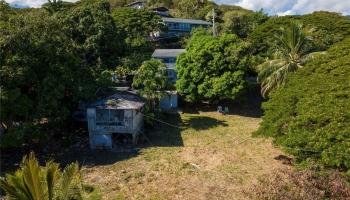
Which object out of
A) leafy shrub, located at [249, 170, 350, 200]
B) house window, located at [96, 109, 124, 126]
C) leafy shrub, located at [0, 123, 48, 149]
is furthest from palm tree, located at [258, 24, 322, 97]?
leafy shrub, located at [0, 123, 48, 149]

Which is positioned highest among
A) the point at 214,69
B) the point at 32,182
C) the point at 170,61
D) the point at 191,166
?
the point at 170,61

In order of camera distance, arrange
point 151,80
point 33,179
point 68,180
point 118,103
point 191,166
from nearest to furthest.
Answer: point 33,179 → point 68,180 → point 191,166 → point 118,103 → point 151,80

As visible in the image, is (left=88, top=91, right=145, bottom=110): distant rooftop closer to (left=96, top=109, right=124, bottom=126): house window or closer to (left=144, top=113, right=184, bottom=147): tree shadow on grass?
(left=96, top=109, right=124, bottom=126): house window

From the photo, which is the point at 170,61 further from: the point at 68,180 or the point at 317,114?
the point at 68,180

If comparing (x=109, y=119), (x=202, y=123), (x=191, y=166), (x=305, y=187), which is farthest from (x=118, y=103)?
(x=305, y=187)

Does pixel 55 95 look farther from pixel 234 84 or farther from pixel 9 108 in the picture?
pixel 234 84

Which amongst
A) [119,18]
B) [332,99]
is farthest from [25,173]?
[119,18]

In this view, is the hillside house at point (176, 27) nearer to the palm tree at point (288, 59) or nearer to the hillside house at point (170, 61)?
the hillside house at point (170, 61)
